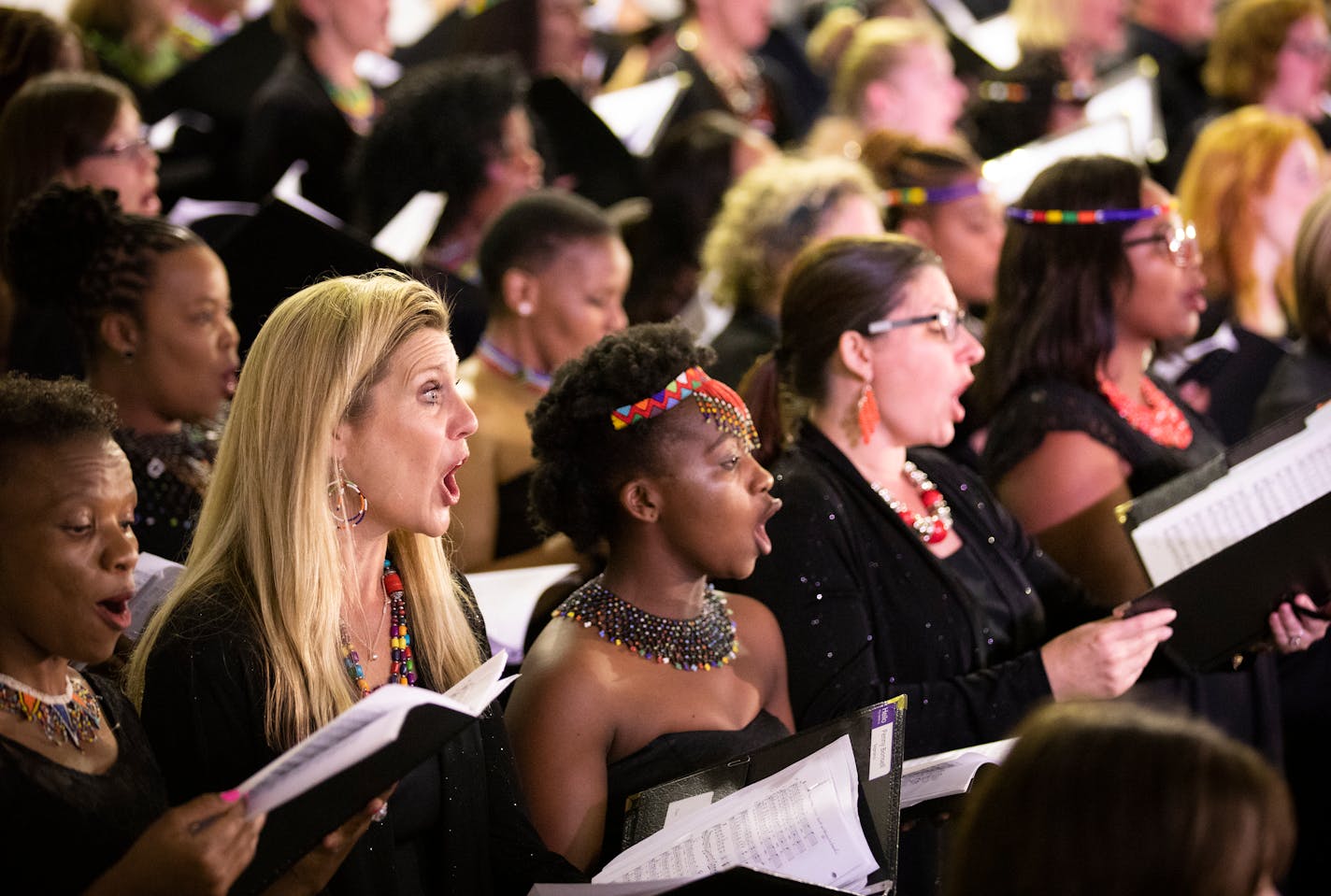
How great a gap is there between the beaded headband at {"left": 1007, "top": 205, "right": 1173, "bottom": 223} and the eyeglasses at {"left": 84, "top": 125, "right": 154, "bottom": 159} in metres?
2.10

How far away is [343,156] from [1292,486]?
3129 millimetres

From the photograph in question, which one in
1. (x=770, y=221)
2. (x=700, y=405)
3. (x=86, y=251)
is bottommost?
(x=770, y=221)

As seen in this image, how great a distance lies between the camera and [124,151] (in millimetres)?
3668

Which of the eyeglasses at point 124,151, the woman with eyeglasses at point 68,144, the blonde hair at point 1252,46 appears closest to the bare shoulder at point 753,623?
the woman with eyeglasses at point 68,144

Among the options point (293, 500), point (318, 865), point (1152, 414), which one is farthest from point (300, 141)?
point (318, 865)

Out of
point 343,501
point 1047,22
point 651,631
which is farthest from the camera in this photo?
point 1047,22

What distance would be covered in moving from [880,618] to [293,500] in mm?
1216

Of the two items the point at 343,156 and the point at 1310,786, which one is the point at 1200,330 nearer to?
the point at 1310,786

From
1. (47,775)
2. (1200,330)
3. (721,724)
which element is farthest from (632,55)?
(47,775)

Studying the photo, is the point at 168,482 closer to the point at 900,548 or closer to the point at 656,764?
the point at 656,764

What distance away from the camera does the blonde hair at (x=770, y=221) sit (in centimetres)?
420

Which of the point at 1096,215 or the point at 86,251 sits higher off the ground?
the point at 86,251

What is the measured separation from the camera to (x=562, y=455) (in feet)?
8.94

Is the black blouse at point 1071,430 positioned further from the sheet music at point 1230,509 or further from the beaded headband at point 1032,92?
the beaded headband at point 1032,92
